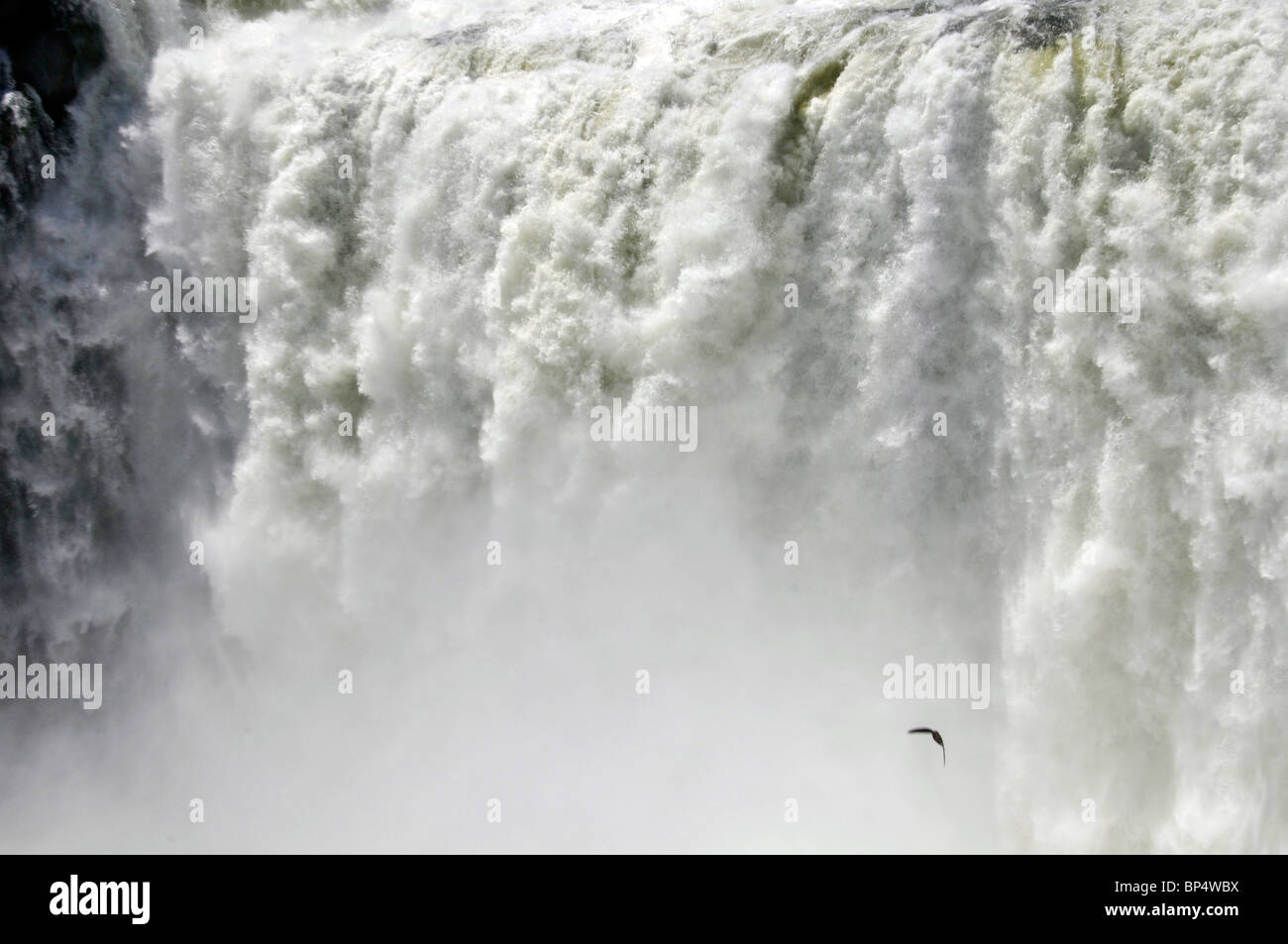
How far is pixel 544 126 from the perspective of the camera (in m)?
9.12

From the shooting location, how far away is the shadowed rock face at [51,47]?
1005 centimetres

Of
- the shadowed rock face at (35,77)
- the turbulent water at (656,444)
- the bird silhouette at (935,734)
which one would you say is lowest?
the bird silhouette at (935,734)

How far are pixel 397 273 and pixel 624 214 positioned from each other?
75.1 inches

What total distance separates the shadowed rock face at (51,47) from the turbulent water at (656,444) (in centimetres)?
17

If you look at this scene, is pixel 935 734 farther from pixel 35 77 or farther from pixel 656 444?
pixel 35 77

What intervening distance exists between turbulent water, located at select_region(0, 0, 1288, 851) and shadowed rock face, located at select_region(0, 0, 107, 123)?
17cm

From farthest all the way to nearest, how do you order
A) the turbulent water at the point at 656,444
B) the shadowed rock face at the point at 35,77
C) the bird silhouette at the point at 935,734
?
1. the shadowed rock face at the point at 35,77
2. the bird silhouette at the point at 935,734
3. the turbulent water at the point at 656,444

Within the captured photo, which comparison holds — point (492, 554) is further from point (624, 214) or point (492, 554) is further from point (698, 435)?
point (624, 214)

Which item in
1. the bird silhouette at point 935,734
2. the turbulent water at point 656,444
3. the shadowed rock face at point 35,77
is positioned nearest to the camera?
the turbulent water at point 656,444

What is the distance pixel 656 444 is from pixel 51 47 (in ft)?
20.2

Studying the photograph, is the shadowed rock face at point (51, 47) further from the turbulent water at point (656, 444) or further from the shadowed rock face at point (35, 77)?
the turbulent water at point (656, 444)

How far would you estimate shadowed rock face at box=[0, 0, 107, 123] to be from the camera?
1005 cm

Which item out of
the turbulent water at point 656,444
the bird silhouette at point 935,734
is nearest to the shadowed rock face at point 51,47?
the turbulent water at point 656,444

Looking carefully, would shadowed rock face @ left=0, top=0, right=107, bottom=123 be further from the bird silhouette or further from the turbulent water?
the bird silhouette
